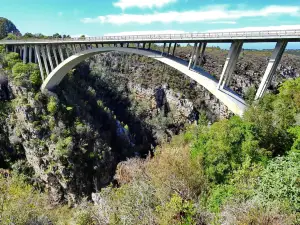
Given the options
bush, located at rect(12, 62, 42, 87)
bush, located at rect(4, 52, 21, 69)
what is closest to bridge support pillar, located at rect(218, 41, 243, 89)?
bush, located at rect(12, 62, 42, 87)

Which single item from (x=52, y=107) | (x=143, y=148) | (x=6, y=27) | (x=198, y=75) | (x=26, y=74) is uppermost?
(x=198, y=75)

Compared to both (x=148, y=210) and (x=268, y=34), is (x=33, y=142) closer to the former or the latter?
(x=148, y=210)

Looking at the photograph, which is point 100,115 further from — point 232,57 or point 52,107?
point 232,57

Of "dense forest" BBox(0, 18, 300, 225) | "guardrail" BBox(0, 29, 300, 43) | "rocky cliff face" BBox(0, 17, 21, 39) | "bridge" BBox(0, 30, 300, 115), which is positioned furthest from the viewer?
"rocky cliff face" BBox(0, 17, 21, 39)

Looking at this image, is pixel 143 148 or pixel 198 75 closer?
pixel 198 75

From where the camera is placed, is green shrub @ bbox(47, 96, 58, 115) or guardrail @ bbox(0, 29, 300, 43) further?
green shrub @ bbox(47, 96, 58, 115)

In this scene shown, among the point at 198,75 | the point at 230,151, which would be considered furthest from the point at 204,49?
the point at 230,151

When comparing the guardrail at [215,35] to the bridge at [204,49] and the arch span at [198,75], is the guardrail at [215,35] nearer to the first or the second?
the bridge at [204,49]

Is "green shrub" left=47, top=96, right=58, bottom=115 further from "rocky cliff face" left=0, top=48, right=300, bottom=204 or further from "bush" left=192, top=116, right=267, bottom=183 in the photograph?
"bush" left=192, top=116, right=267, bottom=183

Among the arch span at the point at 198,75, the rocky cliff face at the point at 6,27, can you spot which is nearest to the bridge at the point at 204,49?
the arch span at the point at 198,75
